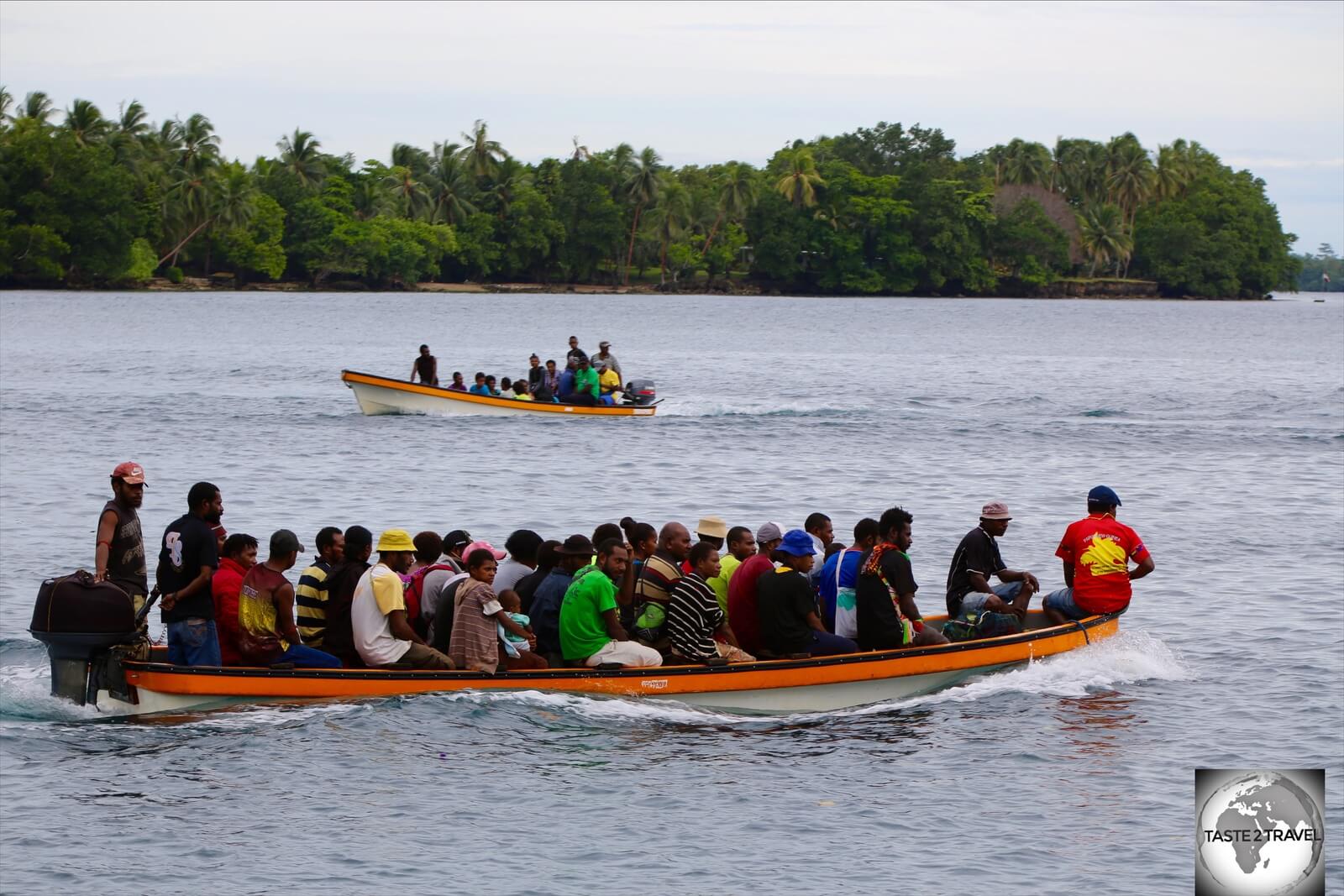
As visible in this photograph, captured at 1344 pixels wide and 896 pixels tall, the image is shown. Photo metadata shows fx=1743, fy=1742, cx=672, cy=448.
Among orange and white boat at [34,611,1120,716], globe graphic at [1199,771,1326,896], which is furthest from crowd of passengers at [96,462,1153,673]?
globe graphic at [1199,771,1326,896]

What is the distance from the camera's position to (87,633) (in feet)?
43.2

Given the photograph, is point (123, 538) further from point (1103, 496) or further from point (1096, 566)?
point (1096, 566)

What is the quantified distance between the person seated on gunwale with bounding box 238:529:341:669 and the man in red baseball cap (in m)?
0.94

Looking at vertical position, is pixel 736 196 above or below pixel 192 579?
above

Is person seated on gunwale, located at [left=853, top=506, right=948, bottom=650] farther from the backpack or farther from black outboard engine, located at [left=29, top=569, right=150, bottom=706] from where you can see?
black outboard engine, located at [left=29, top=569, right=150, bottom=706]

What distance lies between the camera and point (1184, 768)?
13.7 meters

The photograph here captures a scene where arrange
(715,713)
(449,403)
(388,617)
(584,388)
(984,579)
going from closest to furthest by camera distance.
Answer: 1. (388,617)
2. (715,713)
3. (984,579)
4. (584,388)
5. (449,403)

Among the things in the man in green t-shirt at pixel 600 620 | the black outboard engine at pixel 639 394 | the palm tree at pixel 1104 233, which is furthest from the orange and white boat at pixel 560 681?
the palm tree at pixel 1104 233

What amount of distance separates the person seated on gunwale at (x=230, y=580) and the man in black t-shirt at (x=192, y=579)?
0.19 feet

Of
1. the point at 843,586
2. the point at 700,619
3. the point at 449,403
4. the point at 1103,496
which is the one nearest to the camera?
the point at 700,619

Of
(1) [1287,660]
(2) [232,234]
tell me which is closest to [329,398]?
(1) [1287,660]

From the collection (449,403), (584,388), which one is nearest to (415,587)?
(584,388)

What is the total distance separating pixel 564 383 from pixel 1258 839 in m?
27.3

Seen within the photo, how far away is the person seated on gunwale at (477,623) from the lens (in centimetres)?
1333
